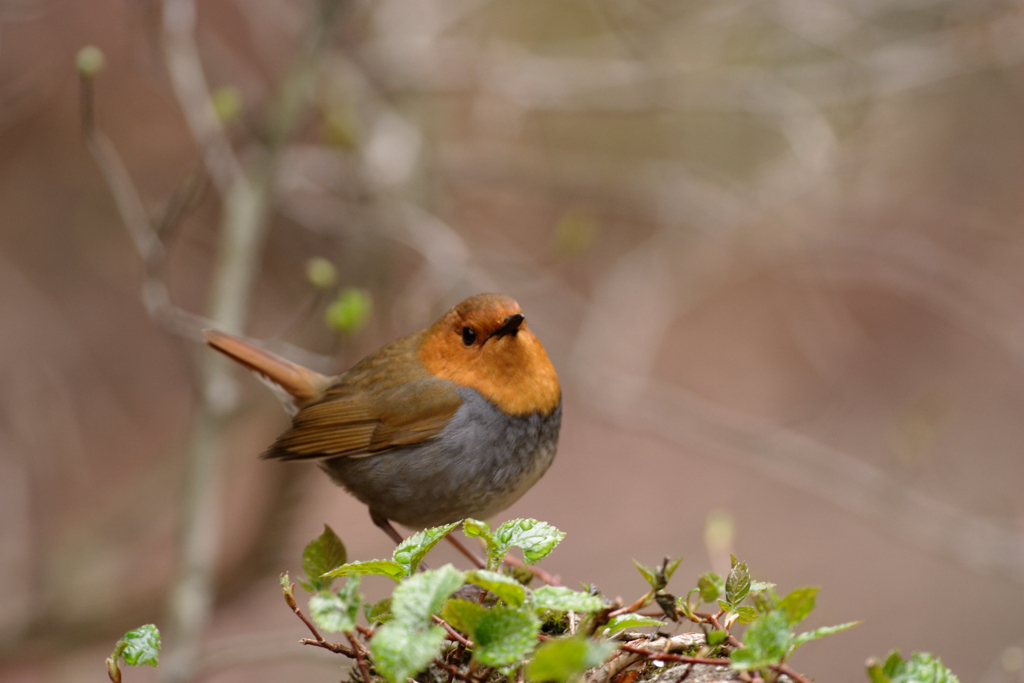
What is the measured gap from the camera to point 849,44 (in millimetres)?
5500

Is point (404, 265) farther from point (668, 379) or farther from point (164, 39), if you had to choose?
point (668, 379)

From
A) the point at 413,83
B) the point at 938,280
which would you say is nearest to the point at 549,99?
the point at 413,83

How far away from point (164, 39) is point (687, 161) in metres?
6.85

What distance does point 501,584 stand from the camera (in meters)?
Result: 1.26

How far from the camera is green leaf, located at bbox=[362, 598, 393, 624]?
4.68ft

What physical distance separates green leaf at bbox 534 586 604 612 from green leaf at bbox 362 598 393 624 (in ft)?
0.96

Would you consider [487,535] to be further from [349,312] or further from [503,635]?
[349,312]

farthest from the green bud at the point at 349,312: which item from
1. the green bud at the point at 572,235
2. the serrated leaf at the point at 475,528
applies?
the serrated leaf at the point at 475,528

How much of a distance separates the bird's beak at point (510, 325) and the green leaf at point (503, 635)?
4.93ft

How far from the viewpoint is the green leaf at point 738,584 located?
1.47 meters

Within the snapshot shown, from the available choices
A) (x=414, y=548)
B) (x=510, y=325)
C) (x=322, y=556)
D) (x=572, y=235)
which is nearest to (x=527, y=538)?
(x=414, y=548)

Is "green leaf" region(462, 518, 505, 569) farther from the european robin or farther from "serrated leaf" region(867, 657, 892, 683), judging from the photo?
the european robin

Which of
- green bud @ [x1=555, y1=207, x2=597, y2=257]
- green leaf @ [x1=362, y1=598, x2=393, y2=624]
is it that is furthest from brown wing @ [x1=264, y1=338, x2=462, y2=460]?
green leaf @ [x1=362, y1=598, x2=393, y2=624]

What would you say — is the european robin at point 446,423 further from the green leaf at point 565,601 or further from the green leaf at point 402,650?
the green leaf at point 402,650
